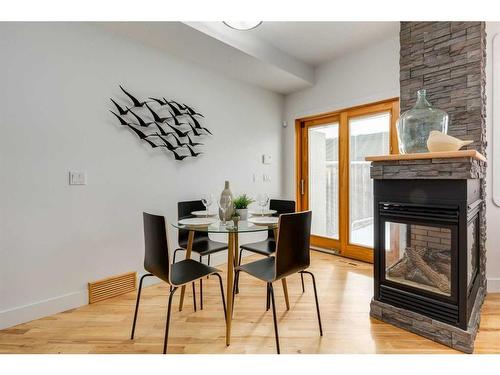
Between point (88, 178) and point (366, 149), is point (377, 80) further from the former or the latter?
point (88, 178)

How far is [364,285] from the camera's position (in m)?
2.72

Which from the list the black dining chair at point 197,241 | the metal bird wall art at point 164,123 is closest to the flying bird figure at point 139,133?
the metal bird wall art at point 164,123

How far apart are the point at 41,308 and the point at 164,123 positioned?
192 cm

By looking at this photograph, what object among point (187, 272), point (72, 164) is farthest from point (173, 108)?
point (187, 272)

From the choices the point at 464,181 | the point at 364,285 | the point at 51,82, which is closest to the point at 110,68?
the point at 51,82

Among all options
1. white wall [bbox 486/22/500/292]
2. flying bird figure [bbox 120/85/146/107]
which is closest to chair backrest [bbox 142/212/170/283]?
flying bird figure [bbox 120/85/146/107]

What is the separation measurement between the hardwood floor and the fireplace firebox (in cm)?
24

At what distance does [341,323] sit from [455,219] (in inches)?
41.5

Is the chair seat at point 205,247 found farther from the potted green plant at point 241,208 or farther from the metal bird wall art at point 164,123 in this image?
the metal bird wall art at point 164,123

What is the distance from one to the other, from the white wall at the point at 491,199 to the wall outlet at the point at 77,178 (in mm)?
3608

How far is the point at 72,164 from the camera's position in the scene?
226 centimetres

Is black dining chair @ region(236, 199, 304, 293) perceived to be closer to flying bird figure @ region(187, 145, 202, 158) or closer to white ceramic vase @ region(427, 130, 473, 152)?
flying bird figure @ region(187, 145, 202, 158)

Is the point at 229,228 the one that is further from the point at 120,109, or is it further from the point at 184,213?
the point at 120,109

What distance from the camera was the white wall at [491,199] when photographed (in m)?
2.47
